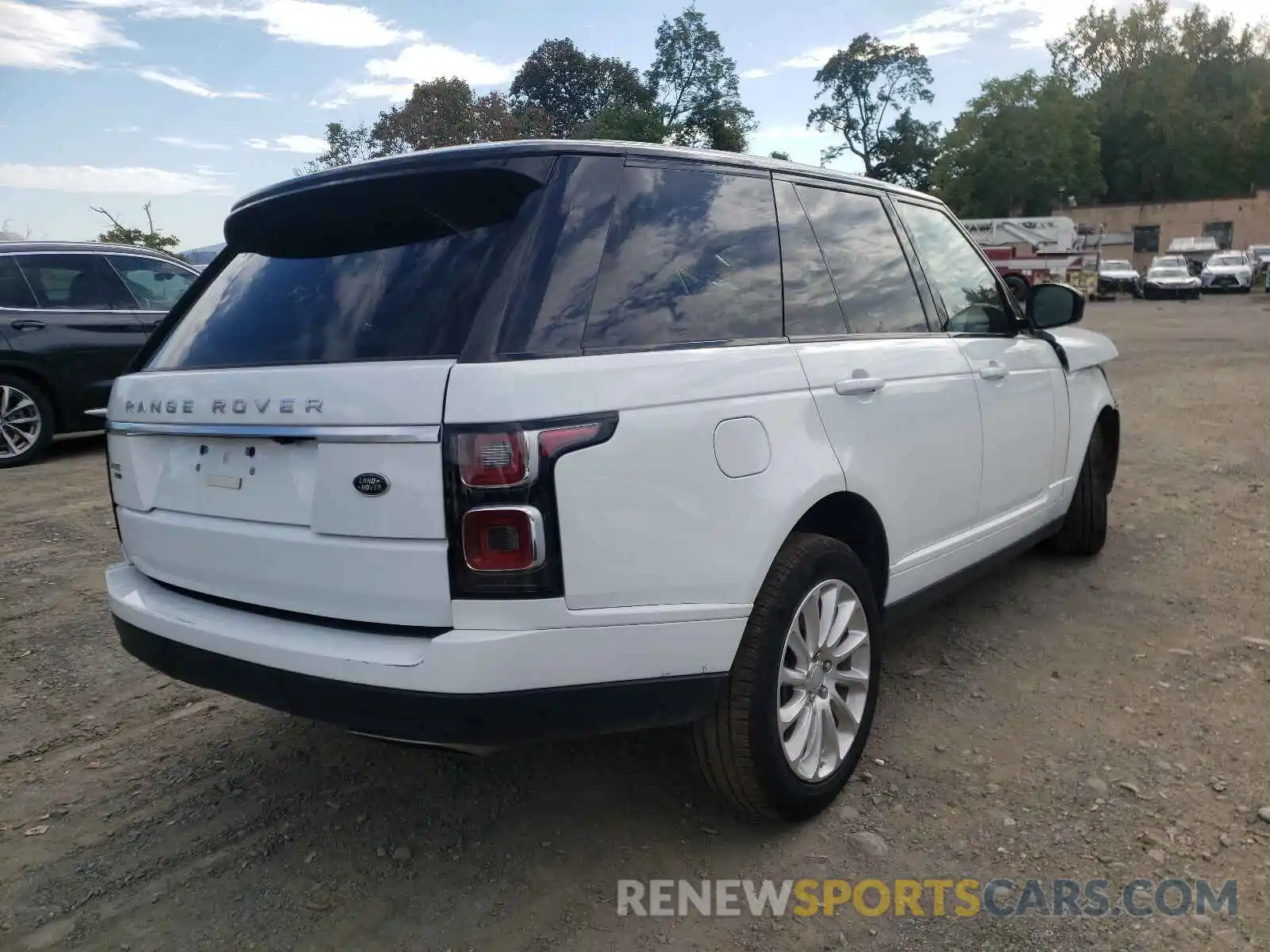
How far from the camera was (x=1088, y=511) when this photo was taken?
4.86 meters

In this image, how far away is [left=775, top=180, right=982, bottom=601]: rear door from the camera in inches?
111

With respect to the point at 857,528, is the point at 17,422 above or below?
below

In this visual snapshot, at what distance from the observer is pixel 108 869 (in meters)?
2.58

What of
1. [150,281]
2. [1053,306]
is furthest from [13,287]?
[1053,306]

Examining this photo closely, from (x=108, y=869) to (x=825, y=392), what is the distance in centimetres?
234

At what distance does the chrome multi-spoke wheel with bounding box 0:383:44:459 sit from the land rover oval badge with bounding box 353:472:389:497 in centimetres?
714

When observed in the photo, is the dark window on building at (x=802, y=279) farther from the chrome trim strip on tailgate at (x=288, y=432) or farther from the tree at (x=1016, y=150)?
the tree at (x=1016, y=150)

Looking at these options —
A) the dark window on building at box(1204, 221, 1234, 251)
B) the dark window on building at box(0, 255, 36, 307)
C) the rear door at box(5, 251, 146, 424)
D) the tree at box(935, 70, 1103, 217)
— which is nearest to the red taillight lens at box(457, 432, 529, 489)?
the rear door at box(5, 251, 146, 424)

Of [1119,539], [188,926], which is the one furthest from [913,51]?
[188,926]

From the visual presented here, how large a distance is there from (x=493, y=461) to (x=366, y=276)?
2.29 feet

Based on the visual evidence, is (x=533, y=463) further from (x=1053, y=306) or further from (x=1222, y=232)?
(x=1222, y=232)

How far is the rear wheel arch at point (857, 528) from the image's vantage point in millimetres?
2762

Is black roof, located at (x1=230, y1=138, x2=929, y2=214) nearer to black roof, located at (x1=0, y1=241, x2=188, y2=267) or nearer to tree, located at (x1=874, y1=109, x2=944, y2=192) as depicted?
black roof, located at (x1=0, y1=241, x2=188, y2=267)

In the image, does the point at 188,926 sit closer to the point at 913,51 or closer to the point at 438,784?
the point at 438,784
